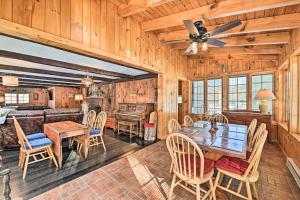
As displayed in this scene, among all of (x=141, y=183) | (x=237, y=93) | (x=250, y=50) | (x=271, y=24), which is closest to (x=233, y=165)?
(x=141, y=183)

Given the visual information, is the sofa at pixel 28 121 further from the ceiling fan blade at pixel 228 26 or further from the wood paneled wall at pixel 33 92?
the wood paneled wall at pixel 33 92

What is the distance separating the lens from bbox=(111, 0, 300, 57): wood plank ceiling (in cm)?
226

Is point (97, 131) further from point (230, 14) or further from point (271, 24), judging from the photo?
point (271, 24)

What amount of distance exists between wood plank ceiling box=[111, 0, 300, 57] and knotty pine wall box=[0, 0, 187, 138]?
33 cm

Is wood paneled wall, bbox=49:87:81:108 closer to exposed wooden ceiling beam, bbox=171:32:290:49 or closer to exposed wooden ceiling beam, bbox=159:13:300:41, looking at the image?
exposed wooden ceiling beam, bbox=171:32:290:49

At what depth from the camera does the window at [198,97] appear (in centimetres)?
568

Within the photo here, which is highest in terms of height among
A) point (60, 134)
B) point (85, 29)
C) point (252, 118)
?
point (85, 29)

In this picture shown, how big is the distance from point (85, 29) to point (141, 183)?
9.20 feet

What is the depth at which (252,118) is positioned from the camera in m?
4.06

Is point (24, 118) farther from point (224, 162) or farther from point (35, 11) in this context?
point (224, 162)

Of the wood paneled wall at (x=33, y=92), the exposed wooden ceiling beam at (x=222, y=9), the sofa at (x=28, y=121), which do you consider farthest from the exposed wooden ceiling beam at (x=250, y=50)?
the wood paneled wall at (x=33, y=92)

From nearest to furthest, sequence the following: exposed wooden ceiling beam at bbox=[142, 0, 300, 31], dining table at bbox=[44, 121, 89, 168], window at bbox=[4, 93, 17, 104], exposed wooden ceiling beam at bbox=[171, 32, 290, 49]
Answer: exposed wooden ceiling beam at bbox=[142, 0, 300, 31], dining table at bbox=[44, 121, 89, 168], exposed wooden ceiling beam at bbox=[171, 32, 290, 49], window at bbox=[4, 93, 17, 104]

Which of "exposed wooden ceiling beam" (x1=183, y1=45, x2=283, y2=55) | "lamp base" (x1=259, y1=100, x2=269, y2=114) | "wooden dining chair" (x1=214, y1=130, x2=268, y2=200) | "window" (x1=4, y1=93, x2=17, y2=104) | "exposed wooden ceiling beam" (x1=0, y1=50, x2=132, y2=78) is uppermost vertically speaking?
"exposed wooden ceiling beam" (x1=183, y1=45, x2=283, y2=55)

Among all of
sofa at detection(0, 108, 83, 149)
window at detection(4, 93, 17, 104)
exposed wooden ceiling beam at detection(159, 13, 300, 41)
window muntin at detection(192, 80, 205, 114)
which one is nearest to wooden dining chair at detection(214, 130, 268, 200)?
exposed wooden ceiling beam at detection(159, 13, 300, 41)
